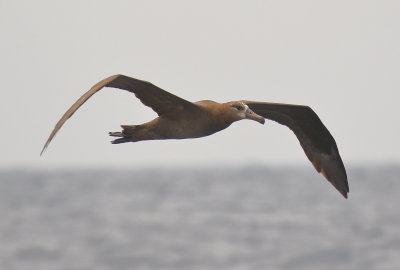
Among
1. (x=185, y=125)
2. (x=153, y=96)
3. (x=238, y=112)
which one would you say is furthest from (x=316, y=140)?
(x=153, y=96)

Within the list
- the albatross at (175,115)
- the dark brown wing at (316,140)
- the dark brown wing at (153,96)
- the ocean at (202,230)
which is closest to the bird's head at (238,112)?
the albatross at (175,115)

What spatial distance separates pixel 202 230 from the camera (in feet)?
168

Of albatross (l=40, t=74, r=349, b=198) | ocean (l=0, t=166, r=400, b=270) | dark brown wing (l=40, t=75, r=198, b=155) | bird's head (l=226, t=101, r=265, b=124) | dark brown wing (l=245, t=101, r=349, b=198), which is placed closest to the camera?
dark brown wing (l=40, t=75, r=198, b=155)

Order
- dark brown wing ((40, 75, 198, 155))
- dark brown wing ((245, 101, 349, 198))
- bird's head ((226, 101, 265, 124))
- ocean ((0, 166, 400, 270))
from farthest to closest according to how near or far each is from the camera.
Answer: ocean ((0, 166, 400, 270)) → dark brown wing ((245, 101, 349, 198)) → bird's head ((226, 101, 265, 124)) → dark brown wing ((40, 75, 198, 155))

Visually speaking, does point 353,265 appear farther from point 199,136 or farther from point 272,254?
point 199,136

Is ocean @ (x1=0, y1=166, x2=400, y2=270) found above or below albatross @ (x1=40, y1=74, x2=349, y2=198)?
below

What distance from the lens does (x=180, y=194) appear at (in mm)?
81375

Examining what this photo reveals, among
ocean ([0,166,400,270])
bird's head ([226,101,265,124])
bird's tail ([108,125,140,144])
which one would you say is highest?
bird's head ([226,101,265,124])

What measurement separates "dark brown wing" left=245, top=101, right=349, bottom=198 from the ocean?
64.0 ft

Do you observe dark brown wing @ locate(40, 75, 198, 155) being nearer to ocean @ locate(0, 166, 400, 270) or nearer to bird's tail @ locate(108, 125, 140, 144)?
bird's tail @ locate(108, 125, 140, 144)

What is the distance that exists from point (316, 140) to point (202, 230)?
111 feet

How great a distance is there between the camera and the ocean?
1597 inches

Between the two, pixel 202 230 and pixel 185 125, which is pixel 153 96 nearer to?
pixel 185 125

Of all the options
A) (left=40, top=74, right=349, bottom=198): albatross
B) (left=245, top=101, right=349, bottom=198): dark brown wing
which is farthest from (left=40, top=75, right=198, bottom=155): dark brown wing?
(left=245, top=101, right=349, bottom=198): dark brown wing
